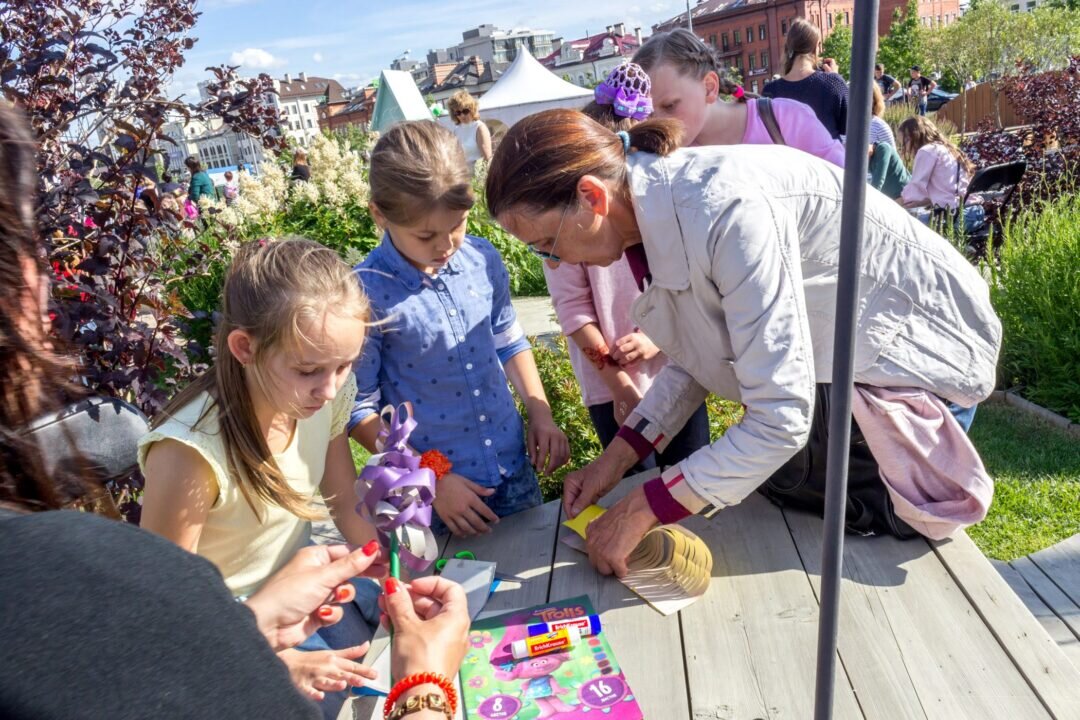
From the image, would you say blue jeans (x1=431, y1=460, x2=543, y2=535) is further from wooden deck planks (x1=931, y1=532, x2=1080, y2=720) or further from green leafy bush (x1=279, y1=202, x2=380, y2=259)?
green leafy bush (x1=279, y1=202, x2=380, y2=259)

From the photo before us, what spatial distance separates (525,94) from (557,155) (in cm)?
1685

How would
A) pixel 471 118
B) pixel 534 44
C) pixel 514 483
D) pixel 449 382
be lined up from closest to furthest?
1. pixel 449 382
2. pixel 514 483
3. pixel 471 118
4. pixel 534 44

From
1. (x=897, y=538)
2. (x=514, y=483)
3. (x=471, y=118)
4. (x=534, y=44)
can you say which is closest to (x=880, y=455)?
(x=897, y=538)

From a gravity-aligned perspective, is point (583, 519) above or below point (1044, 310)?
above

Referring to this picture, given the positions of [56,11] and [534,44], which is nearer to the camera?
[56,11]

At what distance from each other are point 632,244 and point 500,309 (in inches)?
24.2

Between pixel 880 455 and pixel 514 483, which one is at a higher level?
pixel 880 455

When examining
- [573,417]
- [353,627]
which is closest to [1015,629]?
[353,627]

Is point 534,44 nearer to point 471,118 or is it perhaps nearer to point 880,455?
point 471,118

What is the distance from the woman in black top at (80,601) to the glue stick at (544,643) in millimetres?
753

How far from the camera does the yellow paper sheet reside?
191cm

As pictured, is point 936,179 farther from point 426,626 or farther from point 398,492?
point 426,626

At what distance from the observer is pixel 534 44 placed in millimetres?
113500

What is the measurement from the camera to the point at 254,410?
1.77 meters
